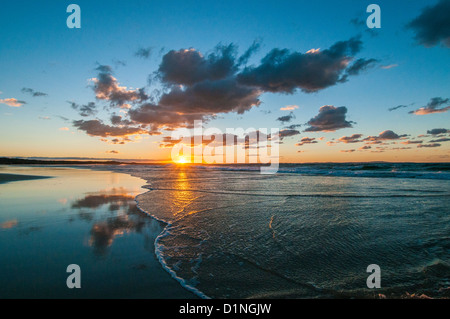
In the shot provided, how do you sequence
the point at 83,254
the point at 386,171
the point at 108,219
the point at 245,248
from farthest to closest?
the point at 386,171
the point at 108,219
the point at 245,248
the point at 83,254

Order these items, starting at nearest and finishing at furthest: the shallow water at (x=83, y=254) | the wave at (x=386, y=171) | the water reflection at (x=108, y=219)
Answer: the shallow water at (x=83, y=254)
the water reflection at (x=108, y=219)
the wave at (x=386, y=171)

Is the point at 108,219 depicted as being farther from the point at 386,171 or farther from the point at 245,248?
the point at 386,171

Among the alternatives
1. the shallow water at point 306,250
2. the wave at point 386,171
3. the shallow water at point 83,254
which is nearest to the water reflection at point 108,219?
the shallow water at point 83,254

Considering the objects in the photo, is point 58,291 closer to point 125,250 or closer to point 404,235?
point 125,250

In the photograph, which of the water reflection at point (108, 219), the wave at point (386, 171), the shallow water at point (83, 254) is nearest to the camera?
the shallow water at point (83, 254)

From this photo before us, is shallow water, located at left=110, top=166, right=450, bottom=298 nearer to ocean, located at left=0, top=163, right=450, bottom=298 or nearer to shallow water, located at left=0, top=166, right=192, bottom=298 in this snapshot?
ocean, located at left=0, top=163, right=450, bottom=298

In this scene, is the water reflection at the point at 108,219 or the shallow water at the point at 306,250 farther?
the water reflection at the point at 108,219

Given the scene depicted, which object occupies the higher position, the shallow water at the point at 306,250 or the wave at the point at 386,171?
the wave at the point at 386,171

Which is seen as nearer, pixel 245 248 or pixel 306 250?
pixel 306 250

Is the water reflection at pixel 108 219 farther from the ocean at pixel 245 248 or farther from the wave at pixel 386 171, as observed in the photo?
the wave at pixel 386 171

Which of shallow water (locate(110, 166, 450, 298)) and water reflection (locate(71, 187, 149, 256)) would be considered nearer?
shallow water (locate(110, 166, 450, 298))

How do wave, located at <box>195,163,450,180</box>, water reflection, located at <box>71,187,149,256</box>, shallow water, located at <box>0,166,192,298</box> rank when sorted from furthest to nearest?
wave, located at <box>195,163,450,180</box>, water reflection, located at <box>71,187,149,256</box>, shallow water, located at <box>0,166,192,298</box>

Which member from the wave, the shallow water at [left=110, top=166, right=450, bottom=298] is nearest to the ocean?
the shallow water at [left=110, top=166, right=450, bottom=298]

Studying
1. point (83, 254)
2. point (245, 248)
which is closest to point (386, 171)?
point (245, 248)
